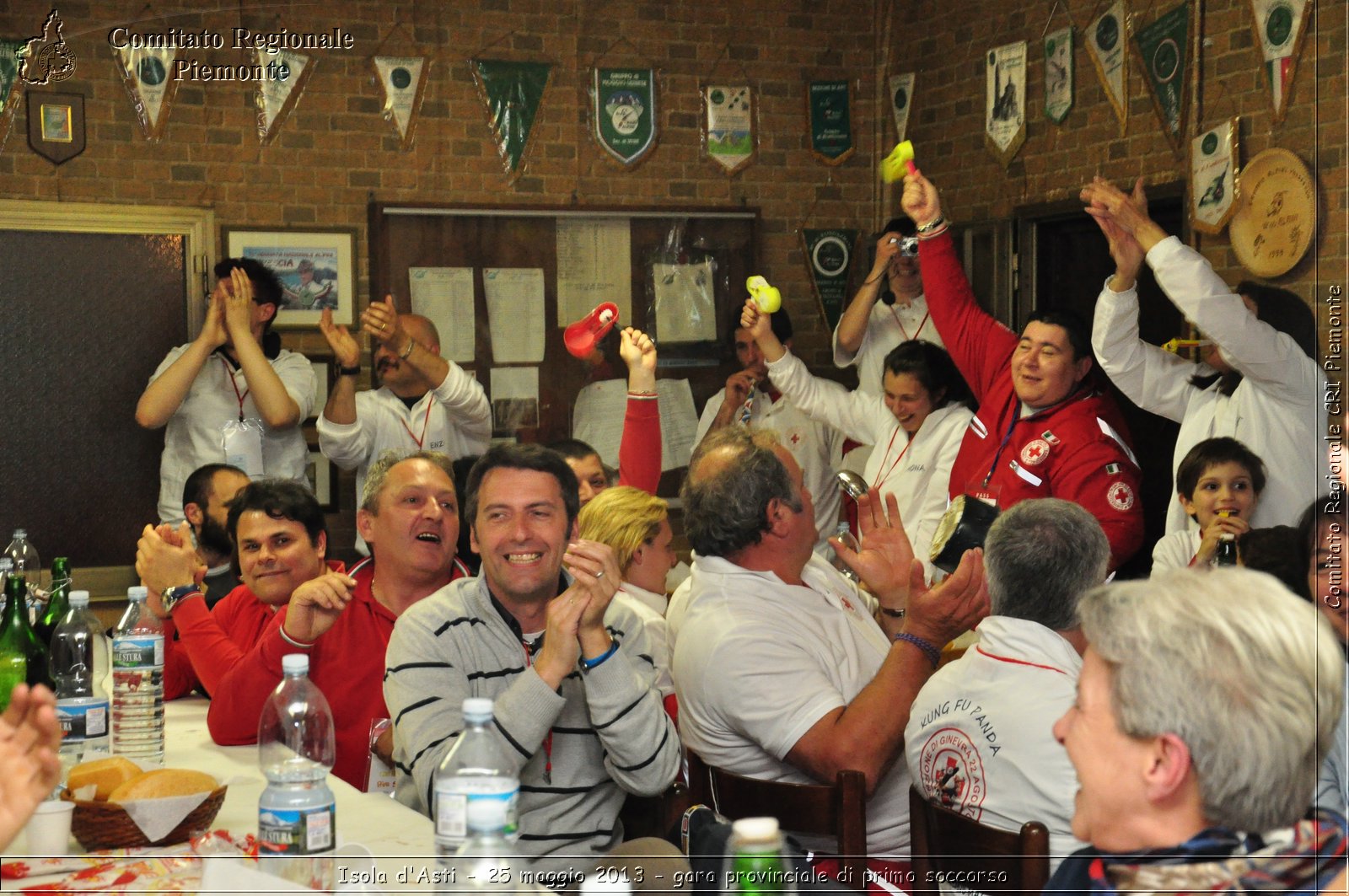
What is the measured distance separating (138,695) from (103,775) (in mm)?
445

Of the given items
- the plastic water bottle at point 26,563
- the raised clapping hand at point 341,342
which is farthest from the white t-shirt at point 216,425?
the plastic water bottle at point 26,563

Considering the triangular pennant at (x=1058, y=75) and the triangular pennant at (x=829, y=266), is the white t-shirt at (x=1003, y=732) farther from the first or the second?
the triangular pennant at (x=829, y=266)

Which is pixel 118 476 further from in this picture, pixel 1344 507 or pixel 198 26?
pixel 1344 507

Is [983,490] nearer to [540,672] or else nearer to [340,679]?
[340,679]

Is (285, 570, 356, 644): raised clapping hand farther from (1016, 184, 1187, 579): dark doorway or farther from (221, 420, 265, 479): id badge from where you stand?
(1016, 184, 1187, 579): dark doorway

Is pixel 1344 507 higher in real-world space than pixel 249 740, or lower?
higher

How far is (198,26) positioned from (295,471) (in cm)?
204

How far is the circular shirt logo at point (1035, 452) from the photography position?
180 inches

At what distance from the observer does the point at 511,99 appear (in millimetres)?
6523

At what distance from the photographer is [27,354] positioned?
227 inches

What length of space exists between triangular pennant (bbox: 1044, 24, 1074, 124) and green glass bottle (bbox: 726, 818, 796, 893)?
5042 mm

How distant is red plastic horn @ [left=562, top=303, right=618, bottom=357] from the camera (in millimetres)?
5305

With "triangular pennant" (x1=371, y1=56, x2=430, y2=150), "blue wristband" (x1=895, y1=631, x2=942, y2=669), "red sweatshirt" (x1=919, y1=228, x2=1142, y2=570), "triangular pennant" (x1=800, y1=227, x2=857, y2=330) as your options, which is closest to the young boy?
"red sweatshirt" (x1=919, y1=228, x2=1142, y2=570)

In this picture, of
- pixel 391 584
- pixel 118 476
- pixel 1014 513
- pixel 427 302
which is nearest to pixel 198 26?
pixel 427 302
